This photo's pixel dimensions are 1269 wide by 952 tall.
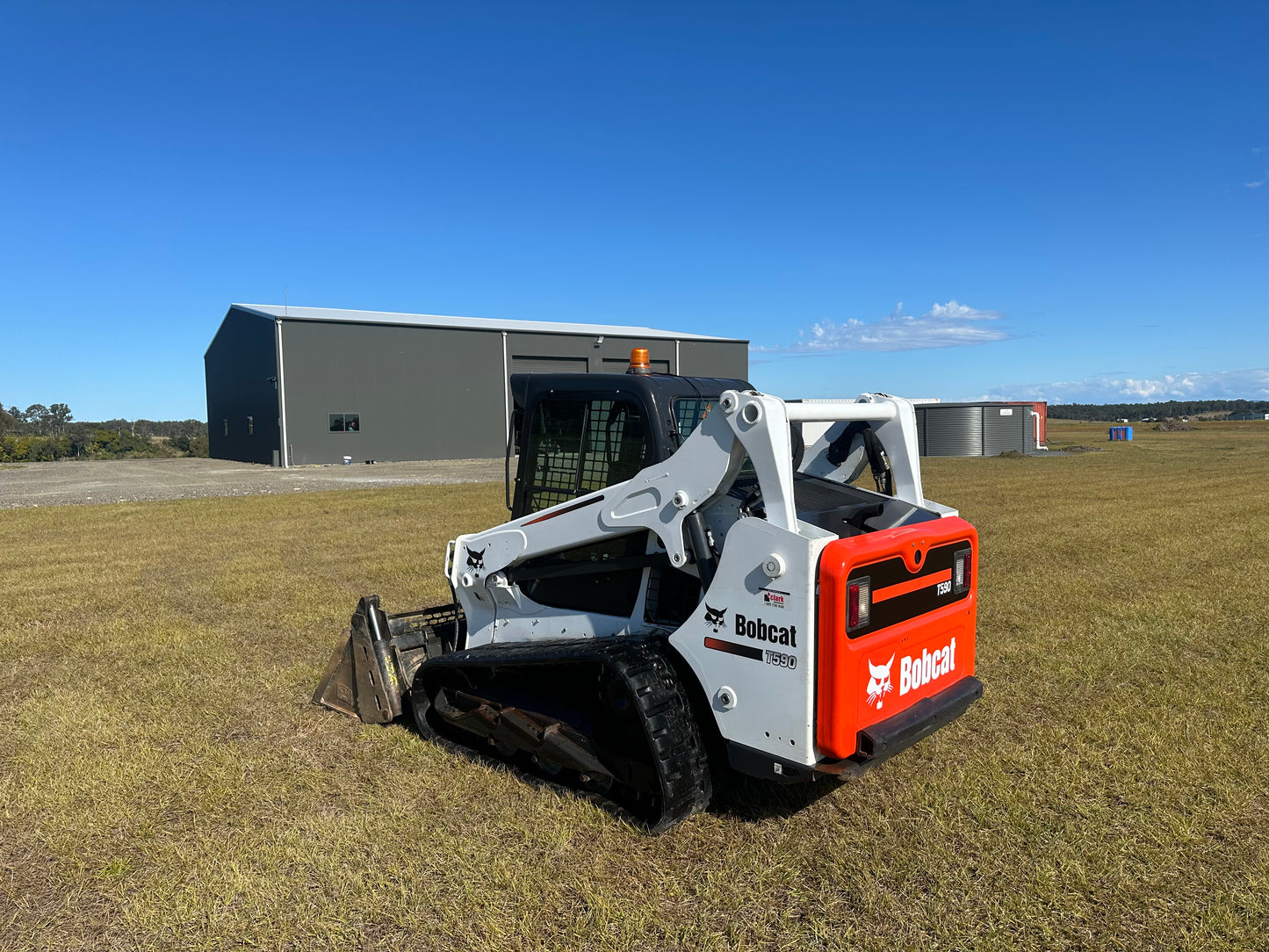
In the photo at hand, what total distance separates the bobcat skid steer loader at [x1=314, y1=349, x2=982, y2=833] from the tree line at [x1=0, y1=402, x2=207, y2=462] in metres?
60.5

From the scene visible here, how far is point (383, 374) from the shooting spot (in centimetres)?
3547

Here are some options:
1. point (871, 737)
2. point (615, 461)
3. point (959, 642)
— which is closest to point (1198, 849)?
point (959, 642)

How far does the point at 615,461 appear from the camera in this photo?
4.48m

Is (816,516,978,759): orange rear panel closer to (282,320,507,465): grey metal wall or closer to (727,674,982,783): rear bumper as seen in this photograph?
(727,674,982,783): rear bumper

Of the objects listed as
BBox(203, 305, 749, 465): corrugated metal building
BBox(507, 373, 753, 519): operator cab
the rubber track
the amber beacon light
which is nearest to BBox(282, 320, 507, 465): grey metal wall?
BBox(203, 305, 749, 465): corrugated metal building

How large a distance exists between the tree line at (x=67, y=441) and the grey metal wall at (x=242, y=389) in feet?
51.6

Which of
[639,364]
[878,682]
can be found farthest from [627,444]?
[878,682]

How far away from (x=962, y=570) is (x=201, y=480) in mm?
28294

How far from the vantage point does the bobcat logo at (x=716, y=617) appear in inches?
146

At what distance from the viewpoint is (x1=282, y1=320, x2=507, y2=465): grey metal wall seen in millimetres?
34062

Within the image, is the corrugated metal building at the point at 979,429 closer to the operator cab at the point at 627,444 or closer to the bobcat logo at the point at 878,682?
the operator cab at the point at 627,444

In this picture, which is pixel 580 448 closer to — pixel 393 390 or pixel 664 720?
pixel 664 720

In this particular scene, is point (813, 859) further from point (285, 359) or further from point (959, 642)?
point (285, 359)

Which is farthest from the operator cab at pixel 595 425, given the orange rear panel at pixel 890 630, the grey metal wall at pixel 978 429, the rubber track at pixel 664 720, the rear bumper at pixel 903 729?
the grey metal wall at pixel 978 429
